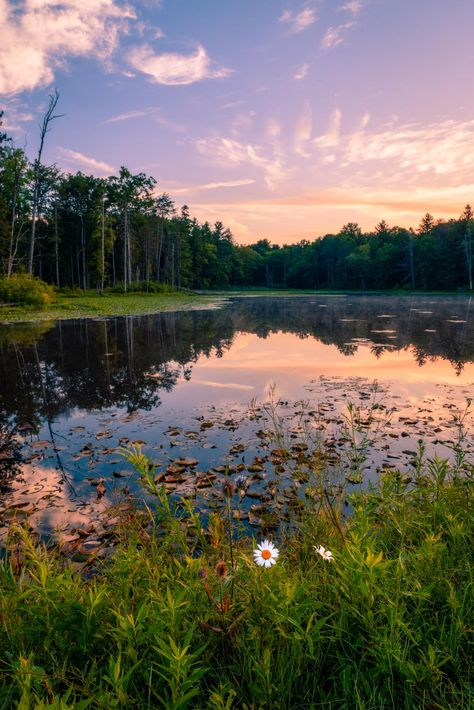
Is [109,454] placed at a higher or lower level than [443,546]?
lower

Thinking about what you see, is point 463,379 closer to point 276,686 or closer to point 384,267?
point 276,686

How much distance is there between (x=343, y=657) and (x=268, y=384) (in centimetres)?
837

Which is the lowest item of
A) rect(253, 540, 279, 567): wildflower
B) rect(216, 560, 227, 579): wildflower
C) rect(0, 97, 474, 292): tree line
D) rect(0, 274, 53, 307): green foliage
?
rect(216, 560, 227, 579): wildflower

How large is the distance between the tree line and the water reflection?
20.1m

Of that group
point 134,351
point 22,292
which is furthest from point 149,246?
point 134,351

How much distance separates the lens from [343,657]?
2.01m

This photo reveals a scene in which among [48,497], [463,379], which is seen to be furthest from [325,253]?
[48,497]

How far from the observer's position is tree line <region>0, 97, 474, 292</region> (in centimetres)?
5331

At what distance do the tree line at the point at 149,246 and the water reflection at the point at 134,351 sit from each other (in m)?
20.1

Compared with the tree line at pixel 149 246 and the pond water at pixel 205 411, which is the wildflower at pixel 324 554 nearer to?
the pond water at pixel 205 411

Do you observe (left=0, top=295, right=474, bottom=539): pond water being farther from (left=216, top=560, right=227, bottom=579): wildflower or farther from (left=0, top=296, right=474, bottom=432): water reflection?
(left=216, top=560, right=227, bottom=579): wildflower

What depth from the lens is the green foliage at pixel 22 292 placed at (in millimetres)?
29281

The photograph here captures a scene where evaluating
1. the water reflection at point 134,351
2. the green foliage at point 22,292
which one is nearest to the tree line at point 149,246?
the green foliage at point 22,292

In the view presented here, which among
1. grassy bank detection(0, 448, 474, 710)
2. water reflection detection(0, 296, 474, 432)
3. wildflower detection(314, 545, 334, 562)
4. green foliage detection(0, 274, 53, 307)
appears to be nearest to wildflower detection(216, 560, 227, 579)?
grassy bank detection(0, 448, 474, 710)
